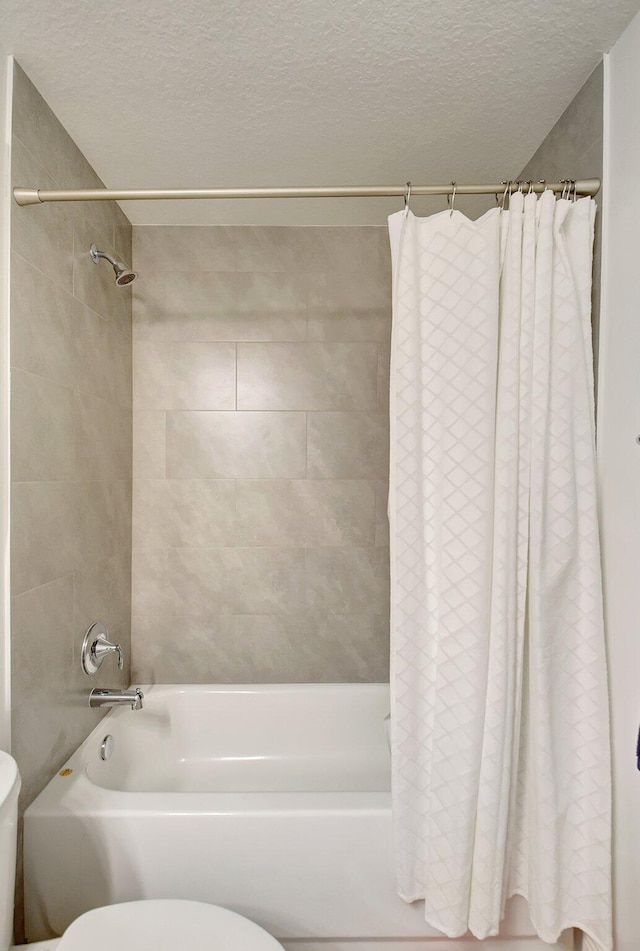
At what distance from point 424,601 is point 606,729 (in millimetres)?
511

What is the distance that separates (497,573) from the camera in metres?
1.33

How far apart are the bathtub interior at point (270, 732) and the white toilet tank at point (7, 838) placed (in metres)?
1.10

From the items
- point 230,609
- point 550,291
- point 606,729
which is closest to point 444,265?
point 550,291

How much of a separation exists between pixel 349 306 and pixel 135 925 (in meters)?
2.13

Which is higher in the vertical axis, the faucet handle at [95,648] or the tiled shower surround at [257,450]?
Answer: the tiled shower surround at [257,450]

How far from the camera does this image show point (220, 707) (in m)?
2.35

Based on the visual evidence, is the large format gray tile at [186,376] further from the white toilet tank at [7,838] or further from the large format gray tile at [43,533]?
the white toilet tank at [7,838]

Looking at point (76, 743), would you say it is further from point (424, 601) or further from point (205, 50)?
point (205, 50)

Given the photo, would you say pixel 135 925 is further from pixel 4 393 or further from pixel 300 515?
pixel 300 515

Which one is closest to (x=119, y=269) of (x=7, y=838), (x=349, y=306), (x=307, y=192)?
(x=307, y=192)

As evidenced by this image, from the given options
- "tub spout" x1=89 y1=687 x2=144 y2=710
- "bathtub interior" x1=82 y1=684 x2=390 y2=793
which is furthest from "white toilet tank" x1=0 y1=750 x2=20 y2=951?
"bathtub interior" x1=82 y1=684 x2=390 y2=793

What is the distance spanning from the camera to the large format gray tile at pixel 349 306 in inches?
95.3

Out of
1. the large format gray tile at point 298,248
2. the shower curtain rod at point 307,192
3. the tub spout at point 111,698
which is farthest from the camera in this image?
the large format gray tile at point 298,248

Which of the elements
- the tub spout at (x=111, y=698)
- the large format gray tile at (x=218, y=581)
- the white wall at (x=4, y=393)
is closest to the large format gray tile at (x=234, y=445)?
the large format gray tile at (x=218, y=581)
